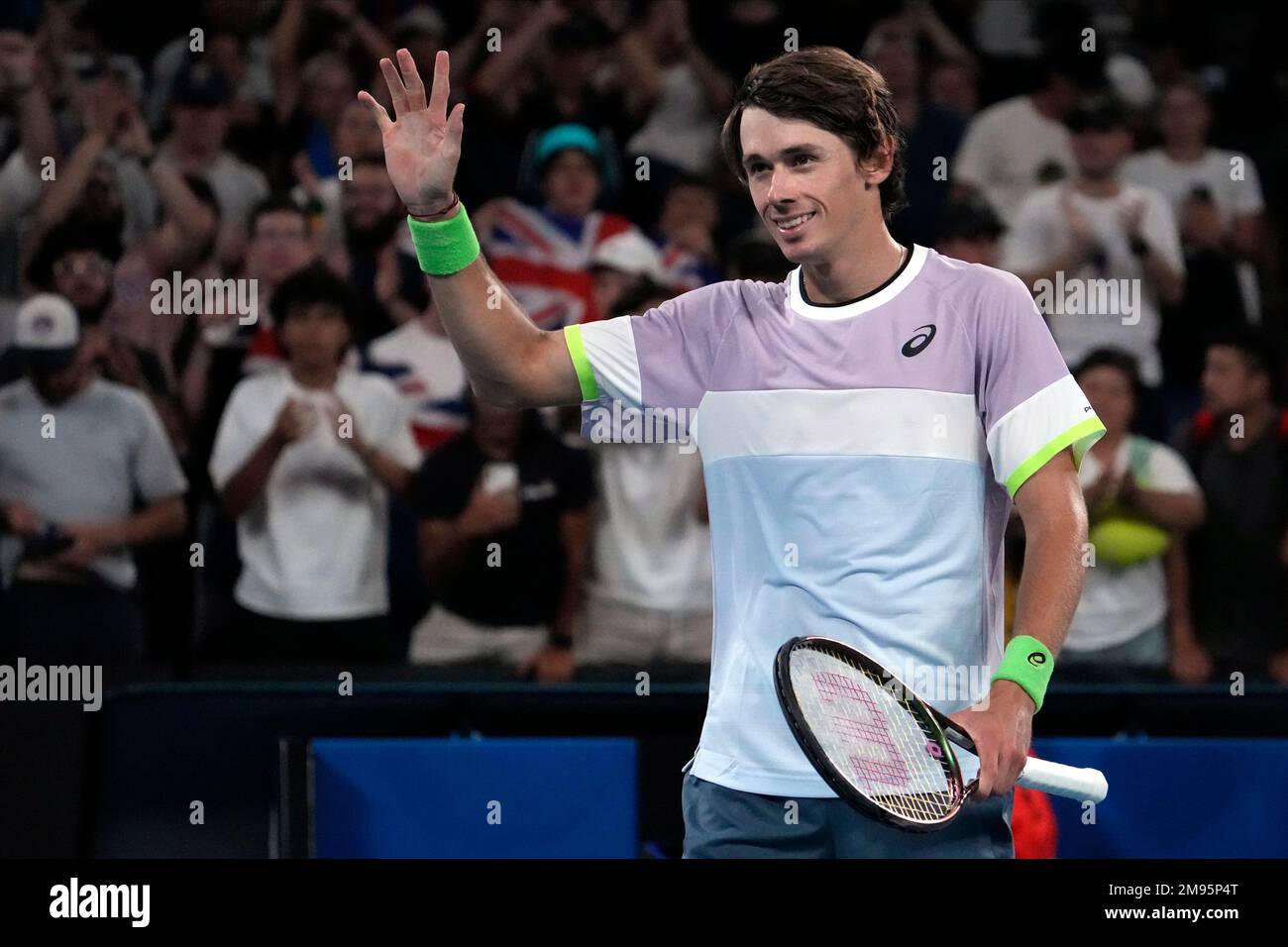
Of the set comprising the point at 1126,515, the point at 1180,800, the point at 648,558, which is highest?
the point at 1126,515

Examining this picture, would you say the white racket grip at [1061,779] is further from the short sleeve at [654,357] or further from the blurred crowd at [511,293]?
the blurred crowd at [511,293]

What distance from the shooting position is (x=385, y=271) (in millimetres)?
5922

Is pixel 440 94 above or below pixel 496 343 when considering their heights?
above

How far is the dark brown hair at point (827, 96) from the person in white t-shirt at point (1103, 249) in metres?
3.20

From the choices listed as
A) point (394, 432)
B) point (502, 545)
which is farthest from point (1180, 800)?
point (394, 432)

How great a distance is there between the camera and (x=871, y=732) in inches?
92.5

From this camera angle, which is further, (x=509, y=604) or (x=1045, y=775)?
(x=509, y=604)

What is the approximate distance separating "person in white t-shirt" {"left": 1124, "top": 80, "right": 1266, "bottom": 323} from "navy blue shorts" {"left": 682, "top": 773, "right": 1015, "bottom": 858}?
4.07 meters

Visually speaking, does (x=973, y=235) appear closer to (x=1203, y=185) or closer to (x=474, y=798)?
(x=1203, y=185)

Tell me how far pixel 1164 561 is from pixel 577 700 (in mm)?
1746

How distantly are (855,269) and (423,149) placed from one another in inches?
24.6

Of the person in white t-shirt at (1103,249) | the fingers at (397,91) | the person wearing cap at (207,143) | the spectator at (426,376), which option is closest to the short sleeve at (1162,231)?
the person in white t-shirt at (1103,249)
